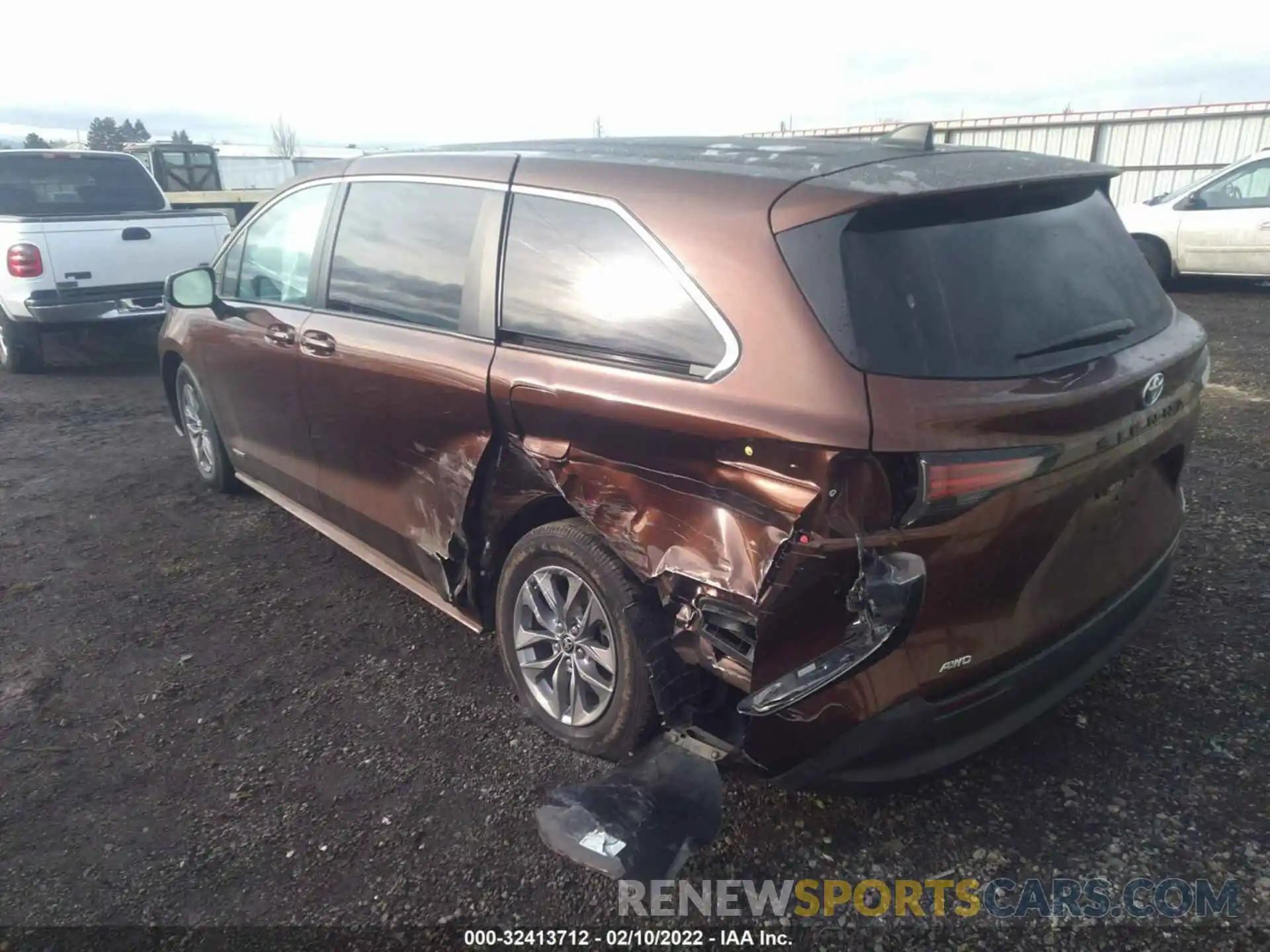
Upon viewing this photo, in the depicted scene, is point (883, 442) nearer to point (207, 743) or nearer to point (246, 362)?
point (207, 743)

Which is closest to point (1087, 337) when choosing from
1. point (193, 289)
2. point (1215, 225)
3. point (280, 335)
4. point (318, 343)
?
point (318, 343)

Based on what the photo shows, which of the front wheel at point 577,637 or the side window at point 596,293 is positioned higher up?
the side window at point 596,293

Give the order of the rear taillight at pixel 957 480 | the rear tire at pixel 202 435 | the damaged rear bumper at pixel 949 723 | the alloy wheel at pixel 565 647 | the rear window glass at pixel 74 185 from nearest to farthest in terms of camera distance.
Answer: the rear taillight at pixel 957 480, the damaged rear bumper at pixel 949 723, the alloy wheel at pixel 565 647, the rear tire at pixel 202 435, the rear window glass at pixel 74 185

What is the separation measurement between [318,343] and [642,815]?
2.30 m

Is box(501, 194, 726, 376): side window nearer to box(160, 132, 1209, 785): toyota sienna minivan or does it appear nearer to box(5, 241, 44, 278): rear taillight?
box(160, 132, 1209, 785): toyota sienna minivan

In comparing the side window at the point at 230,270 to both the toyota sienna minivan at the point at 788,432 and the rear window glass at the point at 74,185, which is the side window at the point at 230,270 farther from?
the rear window glass at the point at 74,185

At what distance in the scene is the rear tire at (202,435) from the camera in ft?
16.3

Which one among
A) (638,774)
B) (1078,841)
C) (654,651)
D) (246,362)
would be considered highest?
(246,362)

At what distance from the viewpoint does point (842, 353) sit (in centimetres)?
205

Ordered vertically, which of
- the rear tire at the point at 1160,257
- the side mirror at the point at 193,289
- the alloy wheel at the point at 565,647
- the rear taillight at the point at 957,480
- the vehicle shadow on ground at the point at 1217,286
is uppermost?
the side mirror at the point at 193,289

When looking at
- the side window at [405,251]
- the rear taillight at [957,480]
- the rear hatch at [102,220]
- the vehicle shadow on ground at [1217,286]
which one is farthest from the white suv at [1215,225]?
the rear hatch at [102,220]

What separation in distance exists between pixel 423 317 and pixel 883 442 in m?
1.82

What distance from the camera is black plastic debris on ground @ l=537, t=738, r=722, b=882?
2.28 m

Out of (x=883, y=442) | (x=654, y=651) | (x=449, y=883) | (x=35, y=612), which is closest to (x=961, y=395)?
(x=883, y=442)
